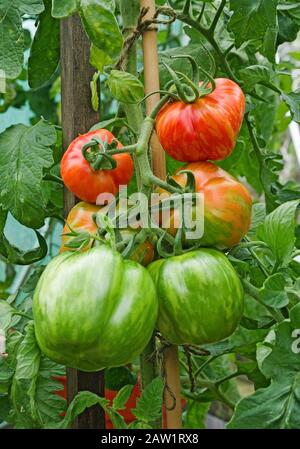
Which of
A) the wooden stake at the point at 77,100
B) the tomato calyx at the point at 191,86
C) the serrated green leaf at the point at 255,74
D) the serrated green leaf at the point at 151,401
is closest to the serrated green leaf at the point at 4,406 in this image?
the wooden stake at the point at 77,100

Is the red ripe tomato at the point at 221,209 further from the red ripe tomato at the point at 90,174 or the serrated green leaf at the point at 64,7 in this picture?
the serrated green leaf at the point at 64,7

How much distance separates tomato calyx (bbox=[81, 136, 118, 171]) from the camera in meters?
0.79

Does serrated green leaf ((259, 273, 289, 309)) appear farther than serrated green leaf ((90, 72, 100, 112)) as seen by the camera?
No

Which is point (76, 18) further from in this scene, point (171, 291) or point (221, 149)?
point (171, 291)

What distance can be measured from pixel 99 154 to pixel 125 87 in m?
0.08

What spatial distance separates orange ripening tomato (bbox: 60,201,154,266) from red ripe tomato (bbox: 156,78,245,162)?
11 cm

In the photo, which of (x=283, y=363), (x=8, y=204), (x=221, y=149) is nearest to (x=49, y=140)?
(x=8, y=204)

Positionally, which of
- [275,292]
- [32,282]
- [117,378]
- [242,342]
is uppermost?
[275,292]

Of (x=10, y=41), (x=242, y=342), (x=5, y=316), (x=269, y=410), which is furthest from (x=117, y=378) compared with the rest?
(x=10, y=41)

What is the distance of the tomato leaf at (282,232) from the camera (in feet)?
2.59

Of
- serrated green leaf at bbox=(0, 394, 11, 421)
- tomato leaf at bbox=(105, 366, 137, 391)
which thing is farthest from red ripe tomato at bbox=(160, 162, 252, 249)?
tomato leaf at bbox=(105, 366, 137, 391)

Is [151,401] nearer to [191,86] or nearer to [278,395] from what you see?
[278,395]

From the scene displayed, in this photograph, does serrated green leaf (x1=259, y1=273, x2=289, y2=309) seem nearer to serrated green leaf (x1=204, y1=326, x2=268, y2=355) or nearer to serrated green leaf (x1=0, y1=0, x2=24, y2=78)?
serrated green leaf (x1=204, y1=326, x2=268, y2=355)

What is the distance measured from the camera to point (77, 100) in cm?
96
